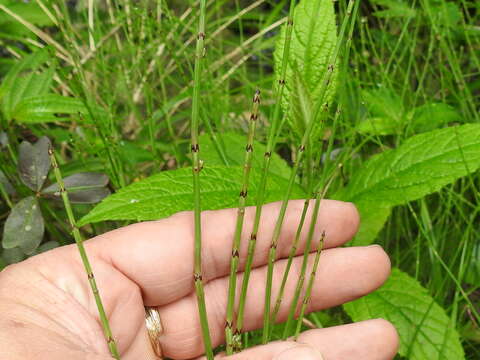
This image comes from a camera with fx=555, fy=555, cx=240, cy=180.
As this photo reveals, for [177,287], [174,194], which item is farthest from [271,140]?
Result: [177,287]

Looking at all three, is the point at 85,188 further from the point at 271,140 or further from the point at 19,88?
the point at 271,140

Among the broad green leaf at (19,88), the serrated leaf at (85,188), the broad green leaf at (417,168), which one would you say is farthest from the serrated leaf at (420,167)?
the broad green leaf at (19,88)

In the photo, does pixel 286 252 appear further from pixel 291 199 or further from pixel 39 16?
pixel 39 16

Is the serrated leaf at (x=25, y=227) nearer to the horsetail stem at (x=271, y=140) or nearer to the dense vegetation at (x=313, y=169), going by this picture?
the dense vegetation at (x=313, y=169)

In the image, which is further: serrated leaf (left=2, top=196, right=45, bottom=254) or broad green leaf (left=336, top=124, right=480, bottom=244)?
serrated leaf (left=2, top=196, right=45, bottom=254)

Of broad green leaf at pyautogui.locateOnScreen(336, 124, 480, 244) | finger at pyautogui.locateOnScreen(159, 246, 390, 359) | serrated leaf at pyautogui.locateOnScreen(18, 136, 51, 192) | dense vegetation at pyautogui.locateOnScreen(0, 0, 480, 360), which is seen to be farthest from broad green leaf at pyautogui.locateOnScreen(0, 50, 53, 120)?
broad green leaf at pyautogui.locateOnScreen(336, 124, 480, 244)

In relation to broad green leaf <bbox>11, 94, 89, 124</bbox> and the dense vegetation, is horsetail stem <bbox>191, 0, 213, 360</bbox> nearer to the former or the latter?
the dense vegetation
